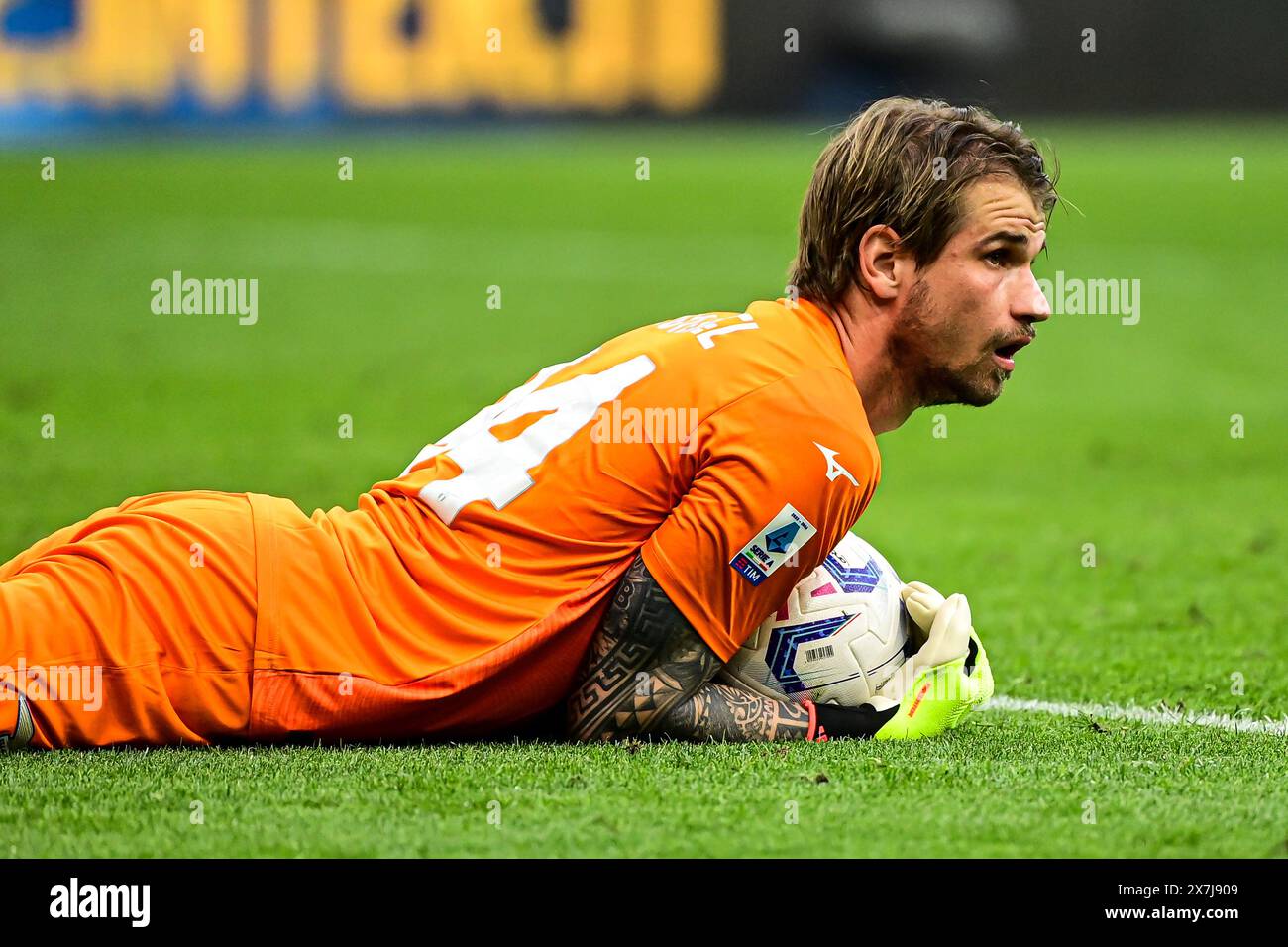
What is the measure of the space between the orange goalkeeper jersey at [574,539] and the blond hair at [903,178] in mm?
259

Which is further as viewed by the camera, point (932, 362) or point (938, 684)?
point (938, 684)

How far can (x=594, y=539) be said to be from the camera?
440 cm

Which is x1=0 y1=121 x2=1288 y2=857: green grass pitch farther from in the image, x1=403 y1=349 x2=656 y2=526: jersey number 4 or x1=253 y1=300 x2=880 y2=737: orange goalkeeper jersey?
x1=403 y1=349 x2=656 y2=526: jersey number 4

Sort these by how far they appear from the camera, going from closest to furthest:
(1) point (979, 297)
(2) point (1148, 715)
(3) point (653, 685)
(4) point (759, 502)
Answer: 1. (4) point (759, 502)
2. (3) point (653, 685)
3. (1) point (979, 297)
4. (2) point (1148, 715)

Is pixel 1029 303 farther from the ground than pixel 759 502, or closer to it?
farther from the ground

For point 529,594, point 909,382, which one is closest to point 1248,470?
point 909,382

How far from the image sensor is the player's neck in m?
4.56

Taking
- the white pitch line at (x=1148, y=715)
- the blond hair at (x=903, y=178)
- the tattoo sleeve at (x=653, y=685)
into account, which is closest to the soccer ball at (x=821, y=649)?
the tattoo sleeve at (x=653, y=685)

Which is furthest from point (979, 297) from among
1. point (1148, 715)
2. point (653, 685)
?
point (1148, 715)

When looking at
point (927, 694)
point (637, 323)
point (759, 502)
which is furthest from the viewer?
point (637, 323)

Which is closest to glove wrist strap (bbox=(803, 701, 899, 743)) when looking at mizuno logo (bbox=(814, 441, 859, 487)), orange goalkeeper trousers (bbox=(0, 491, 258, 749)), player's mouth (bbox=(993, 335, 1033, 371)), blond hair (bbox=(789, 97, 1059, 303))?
mizuno logo (bbox=(814, 441, 859, 487))

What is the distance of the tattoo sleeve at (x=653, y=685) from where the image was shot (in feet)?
14.1

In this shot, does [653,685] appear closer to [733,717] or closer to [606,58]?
[733,717]

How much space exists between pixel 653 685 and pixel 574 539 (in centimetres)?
40
